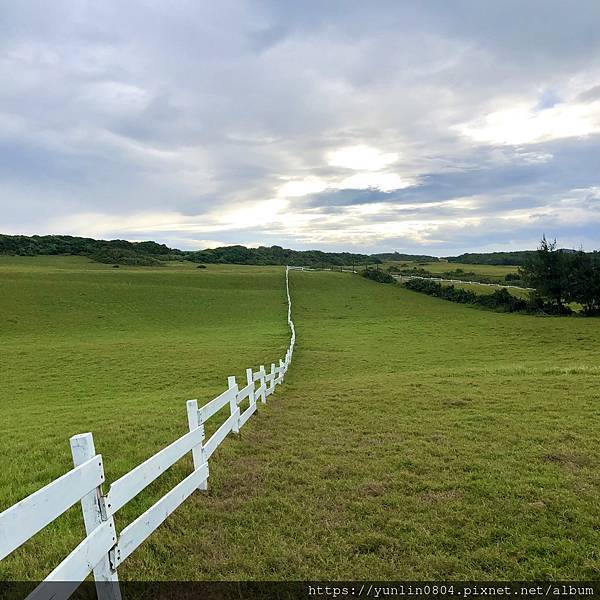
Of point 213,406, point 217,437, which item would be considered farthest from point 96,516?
point 217,437

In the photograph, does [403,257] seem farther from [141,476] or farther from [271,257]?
[141,476]

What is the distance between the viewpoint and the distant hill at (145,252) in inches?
4347

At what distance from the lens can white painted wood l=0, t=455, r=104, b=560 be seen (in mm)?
2735

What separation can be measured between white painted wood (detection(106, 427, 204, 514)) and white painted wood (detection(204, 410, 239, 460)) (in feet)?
2.72

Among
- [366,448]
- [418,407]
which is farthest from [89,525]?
[418,407]

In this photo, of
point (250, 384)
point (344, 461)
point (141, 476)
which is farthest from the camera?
point (250, 384)

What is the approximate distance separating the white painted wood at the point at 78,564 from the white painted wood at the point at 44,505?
13.5 inches

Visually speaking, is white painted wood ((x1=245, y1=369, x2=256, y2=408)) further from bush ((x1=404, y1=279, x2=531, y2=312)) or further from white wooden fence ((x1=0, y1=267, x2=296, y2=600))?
bush ((x1=404, y1=279, x2=531, y2=312))

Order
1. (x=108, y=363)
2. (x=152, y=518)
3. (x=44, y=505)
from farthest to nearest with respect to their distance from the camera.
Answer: (x=108, y=363) → (x=152, y=518) → (x=44, y=505)

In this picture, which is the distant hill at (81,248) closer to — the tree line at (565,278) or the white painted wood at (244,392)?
the tree line at (565,278)

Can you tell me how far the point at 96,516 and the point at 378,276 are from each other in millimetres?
76803

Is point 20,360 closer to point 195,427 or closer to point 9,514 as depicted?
point 195,427

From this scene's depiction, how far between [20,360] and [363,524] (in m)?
24.5

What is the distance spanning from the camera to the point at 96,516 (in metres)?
3.66
